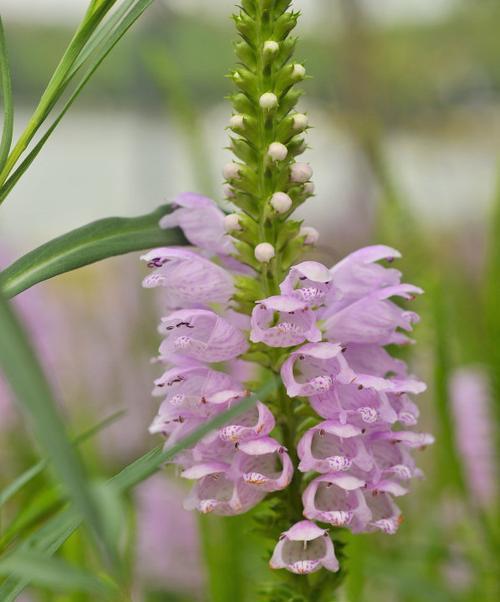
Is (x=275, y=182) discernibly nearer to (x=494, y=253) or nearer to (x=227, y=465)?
(x=227, y=465)

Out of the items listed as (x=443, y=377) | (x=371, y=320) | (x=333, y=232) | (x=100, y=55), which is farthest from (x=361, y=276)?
(x=333, y=232)

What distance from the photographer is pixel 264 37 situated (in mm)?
334

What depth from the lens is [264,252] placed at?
33cm

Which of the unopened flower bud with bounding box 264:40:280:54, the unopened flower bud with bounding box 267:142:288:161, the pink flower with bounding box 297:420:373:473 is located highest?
the unopened flower bud with bounding box 264:40:280:54

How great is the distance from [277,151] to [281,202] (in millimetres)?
18

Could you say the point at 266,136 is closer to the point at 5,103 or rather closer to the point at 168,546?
the point at 5,103

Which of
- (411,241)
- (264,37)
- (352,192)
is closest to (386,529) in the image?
(264,37)

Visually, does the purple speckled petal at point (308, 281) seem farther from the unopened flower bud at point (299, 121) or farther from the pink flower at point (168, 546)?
the pink flower at point (168, 546)

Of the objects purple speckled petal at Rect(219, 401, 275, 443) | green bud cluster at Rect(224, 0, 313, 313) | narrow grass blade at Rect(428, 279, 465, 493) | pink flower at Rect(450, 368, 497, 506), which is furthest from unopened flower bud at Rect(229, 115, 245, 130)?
pink flower at Rect(450, 368, 497, 506)

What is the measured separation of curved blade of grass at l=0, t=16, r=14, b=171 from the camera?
0.29 metres

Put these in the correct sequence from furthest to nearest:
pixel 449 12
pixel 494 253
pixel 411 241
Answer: pixel 449 12
pixel 411 241
pixel 494 253

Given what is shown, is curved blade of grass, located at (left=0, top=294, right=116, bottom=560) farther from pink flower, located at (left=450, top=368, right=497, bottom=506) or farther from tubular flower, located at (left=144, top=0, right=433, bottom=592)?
pink flower, located at (left=450, top=368, right=497, bottom=506)

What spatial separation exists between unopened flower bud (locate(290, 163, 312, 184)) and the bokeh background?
44 millimetres

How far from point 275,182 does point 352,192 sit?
7.49ft
